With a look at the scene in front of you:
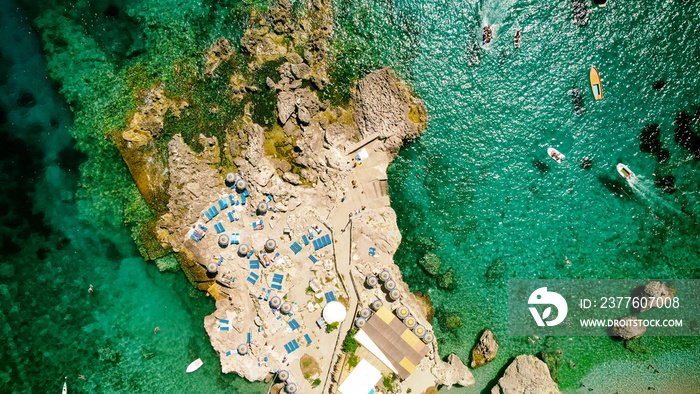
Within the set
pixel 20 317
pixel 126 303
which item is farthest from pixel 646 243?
pixel 20 317

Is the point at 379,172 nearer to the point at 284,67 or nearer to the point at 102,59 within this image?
the point at 284,67

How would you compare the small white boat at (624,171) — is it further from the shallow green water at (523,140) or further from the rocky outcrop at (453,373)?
the rocky outcrop at (453,373)

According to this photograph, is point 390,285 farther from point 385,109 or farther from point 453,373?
point 385,109

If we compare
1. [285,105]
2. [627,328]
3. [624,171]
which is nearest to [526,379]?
[627,328]

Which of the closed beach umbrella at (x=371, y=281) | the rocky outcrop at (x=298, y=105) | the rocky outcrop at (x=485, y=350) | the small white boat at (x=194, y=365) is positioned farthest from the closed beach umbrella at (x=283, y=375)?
the rocky outcrop at (x=298, y=105)

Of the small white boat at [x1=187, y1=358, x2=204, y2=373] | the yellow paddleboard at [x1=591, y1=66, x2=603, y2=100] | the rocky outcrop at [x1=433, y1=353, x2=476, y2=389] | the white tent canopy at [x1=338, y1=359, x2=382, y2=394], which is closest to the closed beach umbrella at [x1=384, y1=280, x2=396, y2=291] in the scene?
the white tent canopy at [x1=338, y1=359, x2=382, y2=394]

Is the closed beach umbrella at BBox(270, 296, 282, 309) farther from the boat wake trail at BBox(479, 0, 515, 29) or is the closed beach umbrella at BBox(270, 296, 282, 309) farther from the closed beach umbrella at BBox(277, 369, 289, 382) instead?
the boat wake trail at BBox(479, 0, 515, 29)
